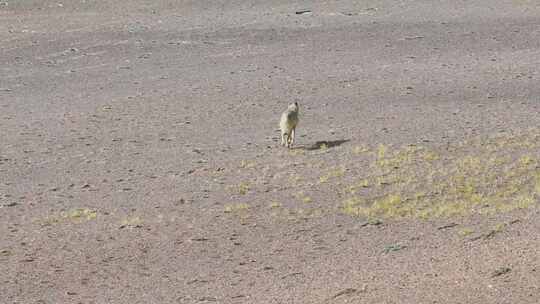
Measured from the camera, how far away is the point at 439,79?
27.0m

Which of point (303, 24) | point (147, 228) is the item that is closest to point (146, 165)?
point (147, 228)

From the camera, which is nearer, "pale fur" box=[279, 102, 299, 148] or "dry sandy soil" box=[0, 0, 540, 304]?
"dry sandy soil" box=[0, 0, 540, 304]

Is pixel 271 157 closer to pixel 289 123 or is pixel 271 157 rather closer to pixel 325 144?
pixel 289 123

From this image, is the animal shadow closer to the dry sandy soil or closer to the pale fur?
the dry sandy soil

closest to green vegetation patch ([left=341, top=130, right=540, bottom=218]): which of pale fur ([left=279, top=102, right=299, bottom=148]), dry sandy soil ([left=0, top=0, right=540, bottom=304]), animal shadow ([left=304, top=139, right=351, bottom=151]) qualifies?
dry sandy soil ([left=0, top=0, right=540, bottom=304])

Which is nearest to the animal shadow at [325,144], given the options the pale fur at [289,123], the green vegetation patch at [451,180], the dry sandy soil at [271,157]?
the dry sandy soil at [271,157]

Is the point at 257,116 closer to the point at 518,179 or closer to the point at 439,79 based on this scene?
the point at 439,79

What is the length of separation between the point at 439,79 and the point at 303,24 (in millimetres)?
8253

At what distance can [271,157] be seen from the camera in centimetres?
2014

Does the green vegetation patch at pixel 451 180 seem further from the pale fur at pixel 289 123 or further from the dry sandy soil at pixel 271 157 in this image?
the pale fur at pixel 289 123

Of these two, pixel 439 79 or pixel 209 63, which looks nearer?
pixel 439 79

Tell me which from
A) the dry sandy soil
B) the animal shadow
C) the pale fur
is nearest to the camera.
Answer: the dry sandy soil

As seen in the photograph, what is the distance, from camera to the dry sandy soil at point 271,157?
45.0ft

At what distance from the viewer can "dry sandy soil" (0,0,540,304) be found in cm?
1373
